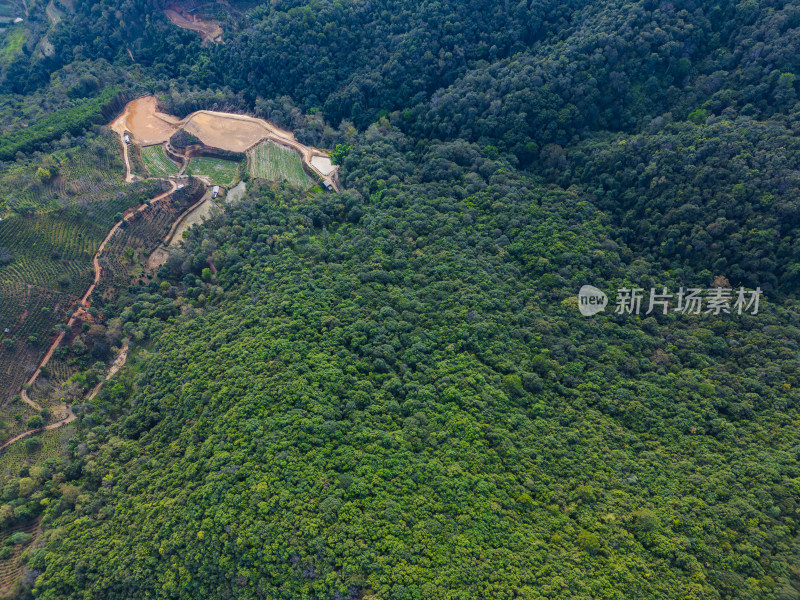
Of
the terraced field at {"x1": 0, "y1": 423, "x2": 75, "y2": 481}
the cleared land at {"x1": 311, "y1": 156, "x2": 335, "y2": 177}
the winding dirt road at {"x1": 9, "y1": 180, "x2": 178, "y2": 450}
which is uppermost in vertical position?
the cleared land at {"x1": 311, "y1": 156, "x2": 335, "y2": 177}

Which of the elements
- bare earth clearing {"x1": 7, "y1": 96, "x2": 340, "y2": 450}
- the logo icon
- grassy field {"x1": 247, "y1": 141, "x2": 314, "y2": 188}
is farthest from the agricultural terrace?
the logo icon

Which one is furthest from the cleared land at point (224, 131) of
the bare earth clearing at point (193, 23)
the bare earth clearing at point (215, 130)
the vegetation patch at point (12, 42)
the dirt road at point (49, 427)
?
the vegetation patch at point (12, 42)

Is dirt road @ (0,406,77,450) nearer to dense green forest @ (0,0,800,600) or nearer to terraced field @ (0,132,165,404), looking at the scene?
dense green forest @ (0,0,800,600)

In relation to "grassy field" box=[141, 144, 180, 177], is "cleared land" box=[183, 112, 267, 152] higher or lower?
higher

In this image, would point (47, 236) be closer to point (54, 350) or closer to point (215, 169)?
point (54, 350)

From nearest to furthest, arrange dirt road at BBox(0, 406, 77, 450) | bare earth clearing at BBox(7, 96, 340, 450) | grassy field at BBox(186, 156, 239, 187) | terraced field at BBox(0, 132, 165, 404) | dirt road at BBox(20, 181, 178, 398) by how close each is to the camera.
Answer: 1. dirt road at BBox(0, 406, 77, 450)
2. dirt road at BBox(20, 181, 178, 398)
3. terraced field at BBox(0, 132, 165, 404)
4. bare earth clearing at BBox(7, 96, 340, 450)
5. grassy field at BBox(186, 156, 239, 187)

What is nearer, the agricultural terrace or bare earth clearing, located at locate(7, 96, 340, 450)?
the agricultural terrace

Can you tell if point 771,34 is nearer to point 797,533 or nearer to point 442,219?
point 442,219
